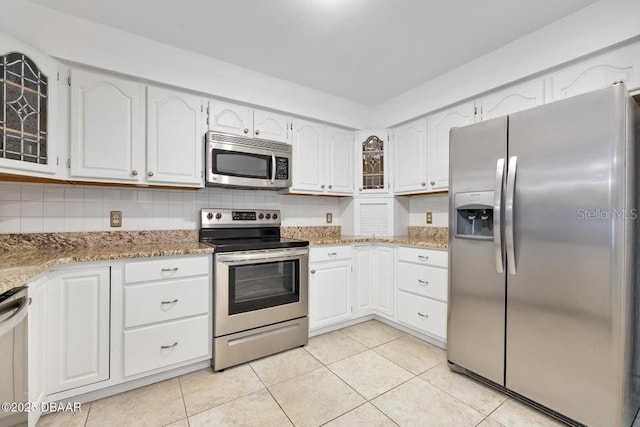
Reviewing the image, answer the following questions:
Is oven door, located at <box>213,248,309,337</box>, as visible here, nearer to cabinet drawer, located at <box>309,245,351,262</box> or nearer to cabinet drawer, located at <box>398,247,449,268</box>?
cabinet drawer, located at <box>309,245,351,262</box>

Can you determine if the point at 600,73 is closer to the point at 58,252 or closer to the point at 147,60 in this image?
the point at 147,60

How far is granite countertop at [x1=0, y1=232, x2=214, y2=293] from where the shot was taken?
128cm

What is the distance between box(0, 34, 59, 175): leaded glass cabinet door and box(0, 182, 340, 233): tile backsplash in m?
0.41

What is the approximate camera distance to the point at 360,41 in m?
2.10

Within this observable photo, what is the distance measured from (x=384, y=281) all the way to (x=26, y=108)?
2.97 meters

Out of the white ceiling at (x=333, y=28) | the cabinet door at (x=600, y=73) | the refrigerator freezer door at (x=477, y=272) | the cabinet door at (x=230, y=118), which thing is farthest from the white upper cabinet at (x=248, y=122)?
the cabinet door at (x=600, y=73)

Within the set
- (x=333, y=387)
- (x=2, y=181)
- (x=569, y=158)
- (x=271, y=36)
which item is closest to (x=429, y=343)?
(x=333, y=387)

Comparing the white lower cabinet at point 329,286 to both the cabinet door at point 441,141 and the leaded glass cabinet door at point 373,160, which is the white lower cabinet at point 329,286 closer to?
the leaded glass cabinet door at point 373,160

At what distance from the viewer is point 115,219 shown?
2201 millimetres

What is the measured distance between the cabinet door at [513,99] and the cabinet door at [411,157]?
1.96 ft

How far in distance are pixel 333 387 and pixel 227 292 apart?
984 mm

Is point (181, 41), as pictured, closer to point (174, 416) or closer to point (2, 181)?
point (2, 181)

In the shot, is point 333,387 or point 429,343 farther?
point 429,343

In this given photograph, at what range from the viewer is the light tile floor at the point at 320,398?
1549 millimetres
